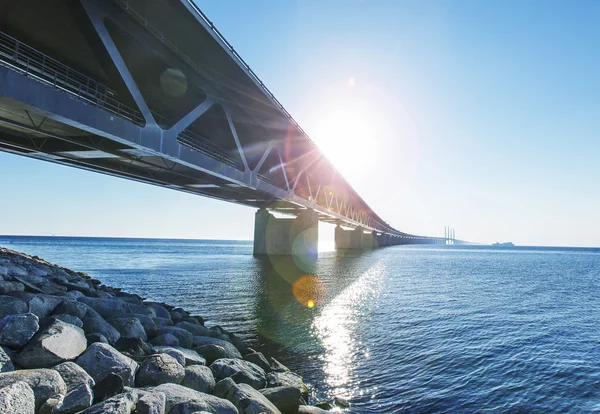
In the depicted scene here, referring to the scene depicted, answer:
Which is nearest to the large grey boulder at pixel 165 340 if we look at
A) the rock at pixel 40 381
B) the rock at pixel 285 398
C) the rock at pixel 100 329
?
the rock at pixel 100 329

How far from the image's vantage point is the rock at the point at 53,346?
5586mm

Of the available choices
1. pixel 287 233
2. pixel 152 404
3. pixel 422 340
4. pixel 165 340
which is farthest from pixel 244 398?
pixel 287 233

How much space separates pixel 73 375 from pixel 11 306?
3.10 meters

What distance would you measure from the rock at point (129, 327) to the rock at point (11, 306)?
77.0 inches

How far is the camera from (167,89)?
1991cm

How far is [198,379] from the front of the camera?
21.4 ft

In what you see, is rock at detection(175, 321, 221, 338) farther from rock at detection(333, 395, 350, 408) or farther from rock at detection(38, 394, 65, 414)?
rock at detection(38, 394, 65, 414)

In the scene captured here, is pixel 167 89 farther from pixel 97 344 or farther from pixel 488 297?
pixel 488 297

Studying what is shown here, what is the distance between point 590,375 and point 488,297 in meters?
13.8

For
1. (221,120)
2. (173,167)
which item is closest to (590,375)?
(173,167)

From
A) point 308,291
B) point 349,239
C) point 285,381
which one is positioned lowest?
point 308,291

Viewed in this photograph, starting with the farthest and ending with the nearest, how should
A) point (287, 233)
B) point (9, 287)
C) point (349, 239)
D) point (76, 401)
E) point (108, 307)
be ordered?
point (349, 239), point (287, 233), point (108, 307), point (9, 287), point (76, 401)

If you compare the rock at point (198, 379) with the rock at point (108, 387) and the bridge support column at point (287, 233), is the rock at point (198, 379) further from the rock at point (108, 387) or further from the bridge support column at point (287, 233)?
the bridge support column at point (287, 233)

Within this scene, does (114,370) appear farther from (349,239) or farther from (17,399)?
(349,239)
